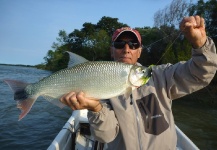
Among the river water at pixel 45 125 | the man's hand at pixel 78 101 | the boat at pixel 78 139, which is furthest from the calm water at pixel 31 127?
the man's hand at pixel 78 101

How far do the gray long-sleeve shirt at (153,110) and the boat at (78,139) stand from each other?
58.1 inches

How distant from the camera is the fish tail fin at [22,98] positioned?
8.85ft

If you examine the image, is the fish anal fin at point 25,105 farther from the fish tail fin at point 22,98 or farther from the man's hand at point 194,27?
the man's hand at point 194,27

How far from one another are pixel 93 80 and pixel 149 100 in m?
1.11

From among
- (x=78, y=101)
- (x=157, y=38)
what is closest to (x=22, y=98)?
(x=78, y=101)

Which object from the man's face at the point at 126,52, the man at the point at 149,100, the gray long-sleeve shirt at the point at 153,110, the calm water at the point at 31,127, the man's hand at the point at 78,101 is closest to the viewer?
the man's hand at the point at 78,101

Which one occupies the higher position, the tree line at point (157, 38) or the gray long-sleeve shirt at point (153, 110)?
the tree line at point (157, 38)

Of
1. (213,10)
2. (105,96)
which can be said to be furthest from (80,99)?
(213,10)

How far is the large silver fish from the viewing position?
8.29ft

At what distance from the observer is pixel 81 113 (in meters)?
6.92

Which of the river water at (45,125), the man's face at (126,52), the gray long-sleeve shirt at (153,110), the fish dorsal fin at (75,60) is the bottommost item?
the river water at (45,125)

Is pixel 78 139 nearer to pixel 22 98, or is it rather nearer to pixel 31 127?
pixel 22 98

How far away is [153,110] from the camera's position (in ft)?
10.7

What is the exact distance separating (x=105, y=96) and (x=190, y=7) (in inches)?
1164
